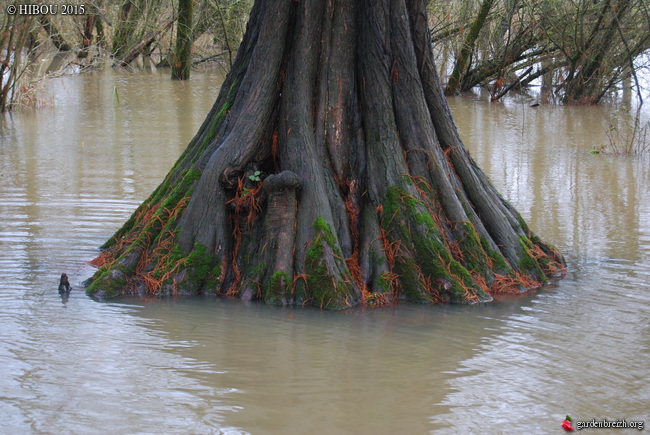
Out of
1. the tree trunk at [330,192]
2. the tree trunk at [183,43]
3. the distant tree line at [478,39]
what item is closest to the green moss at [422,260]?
the tree trunk at [330,192]

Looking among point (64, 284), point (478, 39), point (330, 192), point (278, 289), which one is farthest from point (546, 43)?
point (64, 284)

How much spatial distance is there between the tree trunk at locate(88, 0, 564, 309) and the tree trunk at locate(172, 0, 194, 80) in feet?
56.2

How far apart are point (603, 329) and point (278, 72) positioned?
3445mm

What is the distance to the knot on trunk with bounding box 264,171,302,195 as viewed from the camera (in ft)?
18.9

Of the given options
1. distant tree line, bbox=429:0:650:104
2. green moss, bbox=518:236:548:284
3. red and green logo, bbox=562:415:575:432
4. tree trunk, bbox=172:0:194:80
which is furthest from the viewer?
tree trunk, bbox=172:0:194:80

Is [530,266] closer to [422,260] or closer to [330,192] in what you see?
[422,260]

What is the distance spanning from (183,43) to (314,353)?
21343 mm

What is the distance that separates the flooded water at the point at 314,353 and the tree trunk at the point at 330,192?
0.27 m

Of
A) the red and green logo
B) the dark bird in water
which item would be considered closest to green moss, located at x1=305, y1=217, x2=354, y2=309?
the dark bird in water

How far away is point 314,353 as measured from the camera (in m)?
4.63

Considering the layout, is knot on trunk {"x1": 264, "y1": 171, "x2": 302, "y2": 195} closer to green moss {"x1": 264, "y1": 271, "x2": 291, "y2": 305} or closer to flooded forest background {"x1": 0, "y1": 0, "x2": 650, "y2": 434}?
green moss {"x1": 264, "y1": 271, "x2": 291, "y2": 305}

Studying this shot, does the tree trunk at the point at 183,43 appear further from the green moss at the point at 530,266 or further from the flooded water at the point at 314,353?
the green moss at the point at 530,266

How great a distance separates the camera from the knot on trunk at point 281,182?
5.77 m

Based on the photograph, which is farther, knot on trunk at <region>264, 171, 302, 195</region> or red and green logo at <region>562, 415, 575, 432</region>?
knot on trunk at <region>264, 171, 302, 195</region>
